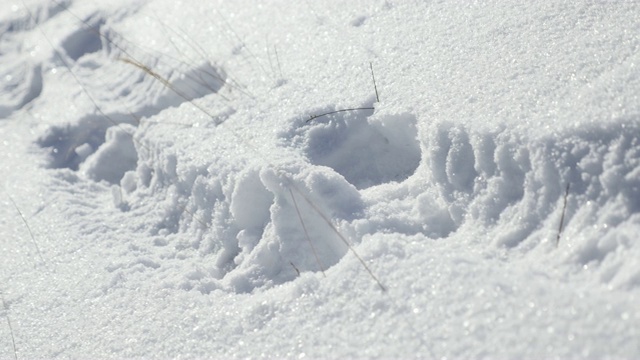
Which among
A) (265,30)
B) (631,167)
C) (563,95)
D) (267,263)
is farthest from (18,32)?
(631,167)

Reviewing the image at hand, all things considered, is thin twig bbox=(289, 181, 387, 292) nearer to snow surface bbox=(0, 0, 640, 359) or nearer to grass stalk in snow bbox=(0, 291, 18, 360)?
snow surface bbox=(0, 0, 640, 359)

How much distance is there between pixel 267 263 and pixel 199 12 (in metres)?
2.02

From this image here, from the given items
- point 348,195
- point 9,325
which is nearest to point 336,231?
point 348,195

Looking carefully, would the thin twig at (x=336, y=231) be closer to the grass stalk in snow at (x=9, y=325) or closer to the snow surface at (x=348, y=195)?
the snow surface at (x=348, y=195)

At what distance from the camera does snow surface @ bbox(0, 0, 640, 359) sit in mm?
1626

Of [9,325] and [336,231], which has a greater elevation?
[9,325]

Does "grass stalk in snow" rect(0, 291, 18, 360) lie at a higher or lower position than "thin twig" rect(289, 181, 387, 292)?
higher

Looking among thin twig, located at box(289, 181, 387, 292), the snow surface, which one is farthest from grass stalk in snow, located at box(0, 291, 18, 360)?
thin twig, located at box(289, 181, 387, 292)

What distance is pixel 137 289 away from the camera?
2205 mm

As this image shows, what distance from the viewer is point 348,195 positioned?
212 centimetres

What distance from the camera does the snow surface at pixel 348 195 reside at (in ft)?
5.33

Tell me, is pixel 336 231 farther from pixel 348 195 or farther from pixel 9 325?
pixel 9 325

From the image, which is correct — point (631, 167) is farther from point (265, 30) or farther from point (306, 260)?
point (265, 30)

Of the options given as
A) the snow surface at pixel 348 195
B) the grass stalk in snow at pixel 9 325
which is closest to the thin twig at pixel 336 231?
the snow surface at pixel 348 195
